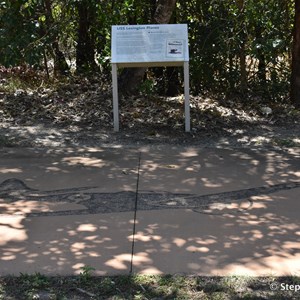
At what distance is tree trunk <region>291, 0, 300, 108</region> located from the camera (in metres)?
9.22

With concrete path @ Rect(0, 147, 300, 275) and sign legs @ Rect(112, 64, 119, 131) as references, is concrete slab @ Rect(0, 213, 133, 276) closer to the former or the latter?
concrete path @ Rect(0, 147, 300, 275)

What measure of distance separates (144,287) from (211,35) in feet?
22.4

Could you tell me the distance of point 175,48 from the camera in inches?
318

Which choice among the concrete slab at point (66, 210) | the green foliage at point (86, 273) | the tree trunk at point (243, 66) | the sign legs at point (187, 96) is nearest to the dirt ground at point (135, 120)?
the sign legs at point (187, 96)

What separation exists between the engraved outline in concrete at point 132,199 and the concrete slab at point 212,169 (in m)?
0.16

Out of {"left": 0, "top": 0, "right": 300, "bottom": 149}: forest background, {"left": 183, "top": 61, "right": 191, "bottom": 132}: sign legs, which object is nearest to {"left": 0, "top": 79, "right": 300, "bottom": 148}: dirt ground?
{"left": 0, "top": 0, "right": 300, "bottom": 149}: forest background

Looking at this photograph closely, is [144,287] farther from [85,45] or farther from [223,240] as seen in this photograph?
[85,45]

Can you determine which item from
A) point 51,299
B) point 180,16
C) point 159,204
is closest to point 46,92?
point 180,16

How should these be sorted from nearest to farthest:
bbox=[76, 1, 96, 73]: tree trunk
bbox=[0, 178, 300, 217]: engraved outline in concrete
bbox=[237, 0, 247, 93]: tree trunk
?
1. bbox=[0, 178, 300, 217]: engraved outline in concrete
2. bbox=[237, 0, 247, 93]: tree trunk
3. bbox=[76, 1, 96, 73]: tree trunk

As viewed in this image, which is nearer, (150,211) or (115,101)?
(150,211)

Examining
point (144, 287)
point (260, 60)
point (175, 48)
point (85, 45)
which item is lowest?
point (144, 287)

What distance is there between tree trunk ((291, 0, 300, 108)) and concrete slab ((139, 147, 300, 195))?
102 inches

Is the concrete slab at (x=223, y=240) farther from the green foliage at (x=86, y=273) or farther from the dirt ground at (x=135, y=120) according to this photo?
the dirt ground at (x=135, y=120)

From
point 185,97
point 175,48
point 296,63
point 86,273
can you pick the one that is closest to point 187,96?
point 185,97
